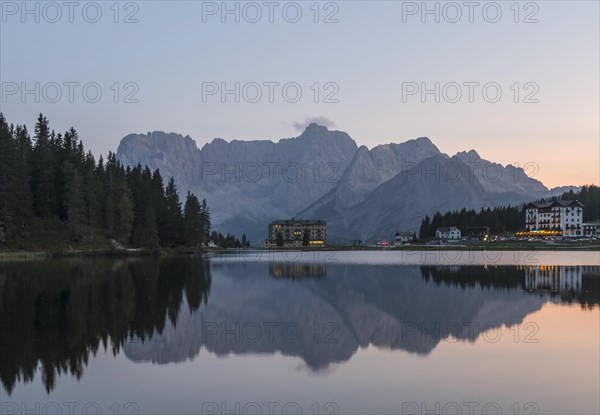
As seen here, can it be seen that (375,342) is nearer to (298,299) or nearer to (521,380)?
(521,380)

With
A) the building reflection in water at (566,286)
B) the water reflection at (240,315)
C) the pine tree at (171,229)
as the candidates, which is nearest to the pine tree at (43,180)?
the pine tree at (171,229)

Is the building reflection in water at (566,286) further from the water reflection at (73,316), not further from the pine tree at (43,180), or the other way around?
the pine tree at (43,180)

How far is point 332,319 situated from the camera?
146ft

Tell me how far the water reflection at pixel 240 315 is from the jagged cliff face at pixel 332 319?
0.26ft

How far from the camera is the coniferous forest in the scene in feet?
470

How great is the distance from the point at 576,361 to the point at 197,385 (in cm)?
1777

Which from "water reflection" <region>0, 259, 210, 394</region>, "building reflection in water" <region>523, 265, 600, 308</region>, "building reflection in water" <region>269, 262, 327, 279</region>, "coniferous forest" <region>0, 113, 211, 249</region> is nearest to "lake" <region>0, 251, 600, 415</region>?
"water reflection" <region>0, 259, 210, 394</region>

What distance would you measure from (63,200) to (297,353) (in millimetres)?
136841

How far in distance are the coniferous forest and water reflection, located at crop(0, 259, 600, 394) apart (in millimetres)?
71220

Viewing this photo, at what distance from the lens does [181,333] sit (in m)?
37.2

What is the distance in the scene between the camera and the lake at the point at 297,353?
891 inches

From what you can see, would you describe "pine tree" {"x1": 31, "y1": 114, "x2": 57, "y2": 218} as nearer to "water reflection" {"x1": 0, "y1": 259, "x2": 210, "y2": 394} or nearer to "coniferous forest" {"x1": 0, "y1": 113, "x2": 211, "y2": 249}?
"coniferous forest" {"x1": 0, "y1": 113, "x2": 211, "y2": 249}

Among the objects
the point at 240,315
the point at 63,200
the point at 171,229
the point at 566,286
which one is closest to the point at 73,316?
the point at 240,315

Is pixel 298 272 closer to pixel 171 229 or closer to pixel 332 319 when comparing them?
pixel 332 319
